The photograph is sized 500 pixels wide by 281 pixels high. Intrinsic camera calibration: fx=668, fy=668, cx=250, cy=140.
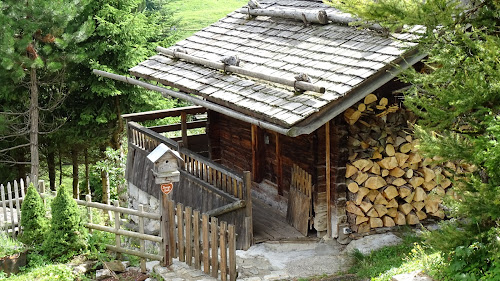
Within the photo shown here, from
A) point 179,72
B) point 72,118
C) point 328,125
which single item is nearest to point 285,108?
point 328,125

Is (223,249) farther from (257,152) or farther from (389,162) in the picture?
(257,152)

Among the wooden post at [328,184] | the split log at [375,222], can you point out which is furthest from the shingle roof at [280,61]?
the split log at [375,222]

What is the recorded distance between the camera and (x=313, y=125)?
9.43 meters

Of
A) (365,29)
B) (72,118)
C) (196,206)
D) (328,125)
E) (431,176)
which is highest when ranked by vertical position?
(365,29)

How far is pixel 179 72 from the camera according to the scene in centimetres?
1336

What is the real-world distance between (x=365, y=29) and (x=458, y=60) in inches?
173

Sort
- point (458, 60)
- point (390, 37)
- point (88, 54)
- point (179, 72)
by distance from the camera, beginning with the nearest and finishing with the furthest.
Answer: point (458, 60), point (390, 37), point (179, 72), point (88, 54)

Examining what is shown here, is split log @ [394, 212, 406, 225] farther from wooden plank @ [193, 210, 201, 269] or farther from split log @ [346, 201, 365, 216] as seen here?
wooden plank @ [193, 210, 201, 269]

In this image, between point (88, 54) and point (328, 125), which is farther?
point (88, 54)

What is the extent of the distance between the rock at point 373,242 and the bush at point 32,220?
511 centimetres

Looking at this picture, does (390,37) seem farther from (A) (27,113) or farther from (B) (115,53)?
(A) (27,113)

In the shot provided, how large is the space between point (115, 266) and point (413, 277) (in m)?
4.99

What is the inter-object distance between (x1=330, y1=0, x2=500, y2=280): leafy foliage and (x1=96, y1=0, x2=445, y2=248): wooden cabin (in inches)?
Result: 79.7

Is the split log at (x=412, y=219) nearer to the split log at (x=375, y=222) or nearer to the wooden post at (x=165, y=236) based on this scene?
the split log at (x=375, y=222)
